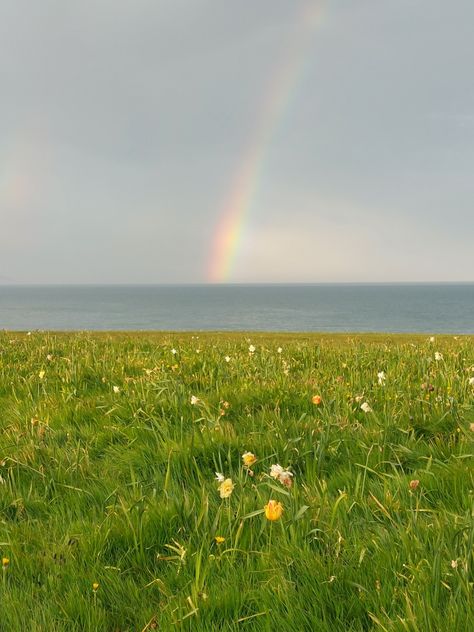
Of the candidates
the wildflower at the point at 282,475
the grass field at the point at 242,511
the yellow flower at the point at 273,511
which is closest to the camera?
the grass field at the point at 242,511

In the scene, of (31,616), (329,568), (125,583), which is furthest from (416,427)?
(31,616)

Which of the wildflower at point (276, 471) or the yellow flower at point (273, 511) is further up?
Result: the yellow flower at point (273, 511)

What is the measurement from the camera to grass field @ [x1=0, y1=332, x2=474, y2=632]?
1874 mm

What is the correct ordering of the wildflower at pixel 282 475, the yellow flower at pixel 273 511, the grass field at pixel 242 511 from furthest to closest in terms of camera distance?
the wildflower at pixel 282 475 → the yellow flower at pixel 273 511 → the grass field at pixel 242 511

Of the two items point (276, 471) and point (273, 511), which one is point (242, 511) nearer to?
point (276, 471)

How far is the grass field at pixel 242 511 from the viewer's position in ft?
6.15

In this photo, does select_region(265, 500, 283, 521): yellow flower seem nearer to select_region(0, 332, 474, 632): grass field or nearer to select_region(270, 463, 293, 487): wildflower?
select_region(0, 332, 474, 632): grass field

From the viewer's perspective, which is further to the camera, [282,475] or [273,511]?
[282,475]

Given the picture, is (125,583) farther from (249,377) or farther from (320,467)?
(249,377)

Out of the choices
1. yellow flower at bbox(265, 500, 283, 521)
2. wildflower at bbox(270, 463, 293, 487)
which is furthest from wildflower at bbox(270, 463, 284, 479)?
yellow flower at bbox(265, 500, 283, 521)

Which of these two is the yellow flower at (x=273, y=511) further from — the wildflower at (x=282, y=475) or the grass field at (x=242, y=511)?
the wildflower at (x=282, y=475)

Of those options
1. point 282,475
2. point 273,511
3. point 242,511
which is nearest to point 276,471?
point 282,475

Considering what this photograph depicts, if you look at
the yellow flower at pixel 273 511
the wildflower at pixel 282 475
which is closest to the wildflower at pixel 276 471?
the wildflower at pixel 282 475

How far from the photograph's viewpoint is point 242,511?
2.58 metres
